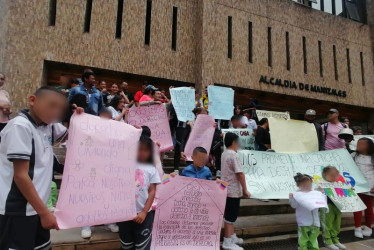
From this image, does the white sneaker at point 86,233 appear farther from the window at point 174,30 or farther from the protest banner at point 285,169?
the window at point 174,30

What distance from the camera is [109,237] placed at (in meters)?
2.86

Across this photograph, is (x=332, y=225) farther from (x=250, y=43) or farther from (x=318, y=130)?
(x=250, y=43)

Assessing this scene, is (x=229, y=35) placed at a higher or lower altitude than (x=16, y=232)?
higher

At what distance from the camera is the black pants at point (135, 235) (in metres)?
2.15

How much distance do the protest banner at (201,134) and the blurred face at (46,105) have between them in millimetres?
2969

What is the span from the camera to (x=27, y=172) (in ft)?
4.68

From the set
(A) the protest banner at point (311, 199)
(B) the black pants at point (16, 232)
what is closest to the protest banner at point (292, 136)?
(A) the protest banner at point (311, 199)

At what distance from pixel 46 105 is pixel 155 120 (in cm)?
289

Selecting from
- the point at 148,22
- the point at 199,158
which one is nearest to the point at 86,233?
the point at 199,158

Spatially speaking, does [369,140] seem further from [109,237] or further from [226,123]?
[109,237]

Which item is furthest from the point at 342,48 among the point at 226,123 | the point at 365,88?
the point at 226,123

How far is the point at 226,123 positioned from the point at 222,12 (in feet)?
20.8

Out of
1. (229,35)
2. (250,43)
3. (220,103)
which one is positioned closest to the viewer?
(220,103)

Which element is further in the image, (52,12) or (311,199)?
(52,12)
